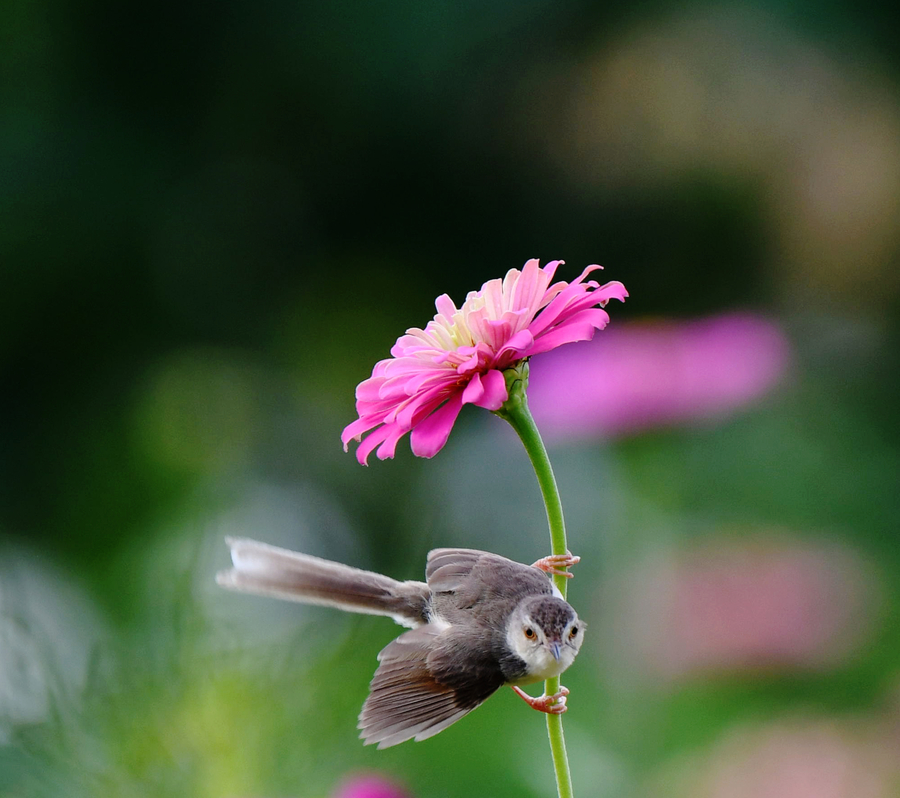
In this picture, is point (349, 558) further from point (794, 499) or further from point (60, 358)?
point (60, 358)

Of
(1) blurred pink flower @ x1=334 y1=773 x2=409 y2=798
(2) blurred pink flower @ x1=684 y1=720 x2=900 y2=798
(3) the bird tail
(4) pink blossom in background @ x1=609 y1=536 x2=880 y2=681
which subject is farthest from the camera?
(4) pink blossom in background @ x1=609 y1=536 x2=880 y2=681

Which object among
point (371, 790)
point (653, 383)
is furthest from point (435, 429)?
point (653, 383)

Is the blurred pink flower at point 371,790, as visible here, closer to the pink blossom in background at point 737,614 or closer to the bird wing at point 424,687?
the bird wing at point 424,687

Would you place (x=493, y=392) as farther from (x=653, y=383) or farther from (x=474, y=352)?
(x=653, y=383)

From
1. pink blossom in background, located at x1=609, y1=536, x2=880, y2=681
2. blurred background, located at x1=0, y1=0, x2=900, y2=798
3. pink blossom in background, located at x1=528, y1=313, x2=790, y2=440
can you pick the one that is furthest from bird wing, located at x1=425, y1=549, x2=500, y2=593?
blurred background, located at x1=0, y1=0, x2=900, y2=798

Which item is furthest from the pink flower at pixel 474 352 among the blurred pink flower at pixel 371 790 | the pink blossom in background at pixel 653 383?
the pink blossom in background at pixel 653 383

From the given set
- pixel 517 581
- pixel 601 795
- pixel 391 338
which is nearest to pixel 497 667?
pixel 517 581

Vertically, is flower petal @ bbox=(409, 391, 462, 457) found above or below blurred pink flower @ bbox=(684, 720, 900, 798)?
below

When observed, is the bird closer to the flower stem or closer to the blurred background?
the flower stem

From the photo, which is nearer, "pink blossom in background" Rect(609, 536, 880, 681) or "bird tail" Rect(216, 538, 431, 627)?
"bird tail" Rect(216, 538, 431, 627)
